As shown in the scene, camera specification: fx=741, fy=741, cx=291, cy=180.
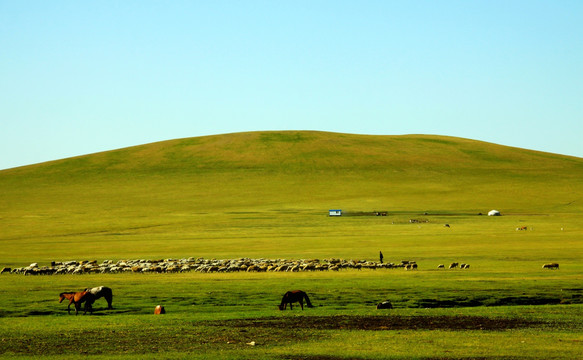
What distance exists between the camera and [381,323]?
71.1 ft

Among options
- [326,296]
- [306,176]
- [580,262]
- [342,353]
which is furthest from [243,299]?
[306,176]

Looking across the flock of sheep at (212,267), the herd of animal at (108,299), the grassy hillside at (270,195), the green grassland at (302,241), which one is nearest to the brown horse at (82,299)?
the herd of animal at (108,299)

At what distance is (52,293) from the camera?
3058 centimetres

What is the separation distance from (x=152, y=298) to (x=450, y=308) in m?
11.3

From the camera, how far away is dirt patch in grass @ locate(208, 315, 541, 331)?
68.4 ft

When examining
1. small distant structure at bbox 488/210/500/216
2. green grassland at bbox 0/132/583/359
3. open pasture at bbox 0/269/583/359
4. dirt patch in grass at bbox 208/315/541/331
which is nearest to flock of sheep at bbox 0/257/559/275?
green grassland at bbox 0/132/583/359

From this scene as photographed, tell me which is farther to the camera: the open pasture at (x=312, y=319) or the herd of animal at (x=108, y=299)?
the herd of animal at (x=108, y=299)

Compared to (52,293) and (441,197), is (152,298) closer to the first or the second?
(52,293)

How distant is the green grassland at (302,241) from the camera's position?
1917 centimetres

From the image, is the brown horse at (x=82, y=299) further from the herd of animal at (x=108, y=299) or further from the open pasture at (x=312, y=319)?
the open pasture at (x=312, y=319)

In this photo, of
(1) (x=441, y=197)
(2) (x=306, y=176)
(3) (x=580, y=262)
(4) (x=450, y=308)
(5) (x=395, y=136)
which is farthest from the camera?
(5) (x=395, y=136)

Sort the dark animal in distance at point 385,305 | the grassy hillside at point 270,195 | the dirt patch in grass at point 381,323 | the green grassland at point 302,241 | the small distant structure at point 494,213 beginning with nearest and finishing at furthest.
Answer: the green grassland at point 302,241 → the dirt patch in grass at point 381,323 → the dark animal in distance at point 385,305 → the grassy hillside at point 270,195 → the small distant structure at point 494,213

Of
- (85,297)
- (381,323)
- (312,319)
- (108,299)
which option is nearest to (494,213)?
(108,299)

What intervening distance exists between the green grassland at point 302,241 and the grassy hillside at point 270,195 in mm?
395
